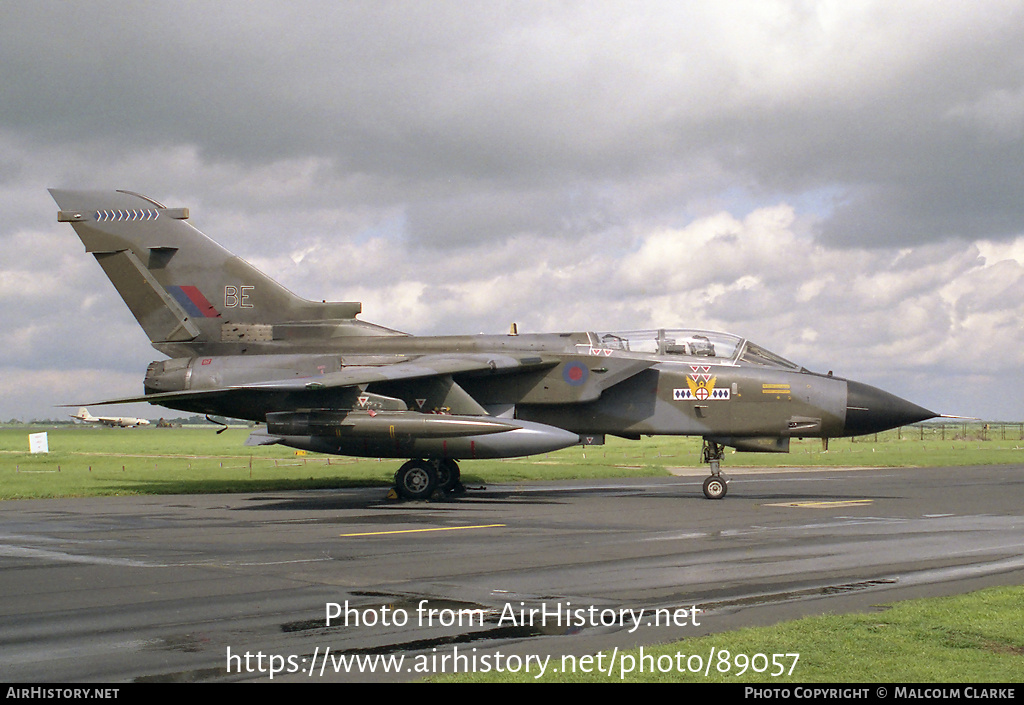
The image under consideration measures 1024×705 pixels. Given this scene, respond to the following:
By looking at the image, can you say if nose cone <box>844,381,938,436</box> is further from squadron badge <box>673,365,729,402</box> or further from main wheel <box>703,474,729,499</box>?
main wheel <box>703,474,729,499</box>

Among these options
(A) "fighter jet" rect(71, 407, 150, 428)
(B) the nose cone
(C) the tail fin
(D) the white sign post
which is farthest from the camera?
(A) "fighter jet" rect(71, 407, 150, 428)

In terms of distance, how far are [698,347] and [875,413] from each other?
3973mm

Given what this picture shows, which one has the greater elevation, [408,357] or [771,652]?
[408,357]

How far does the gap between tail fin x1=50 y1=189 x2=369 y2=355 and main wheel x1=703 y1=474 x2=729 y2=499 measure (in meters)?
9.38

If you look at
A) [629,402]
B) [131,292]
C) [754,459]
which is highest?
[131,292]

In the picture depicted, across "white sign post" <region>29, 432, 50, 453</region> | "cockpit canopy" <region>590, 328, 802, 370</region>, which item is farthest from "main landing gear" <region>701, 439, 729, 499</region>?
"white sign post" <region>29, 432, 50, 453</region>

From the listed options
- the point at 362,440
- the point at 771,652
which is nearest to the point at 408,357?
the point at 362,440

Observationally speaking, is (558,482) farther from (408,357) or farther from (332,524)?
(332,524)

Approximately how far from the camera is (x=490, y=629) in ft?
22.3

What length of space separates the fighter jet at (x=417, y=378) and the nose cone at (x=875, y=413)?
0.03 metres

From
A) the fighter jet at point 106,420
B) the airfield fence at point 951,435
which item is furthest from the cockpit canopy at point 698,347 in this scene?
the fighter jet at point 106,420

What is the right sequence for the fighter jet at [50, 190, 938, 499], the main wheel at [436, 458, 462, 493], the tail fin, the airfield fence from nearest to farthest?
the fighter jet at [50, 190, 938, 499] < the main wheel at [436, 458, 462, 493] < the tail fin < the airfield fence

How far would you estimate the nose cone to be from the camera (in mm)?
19172
